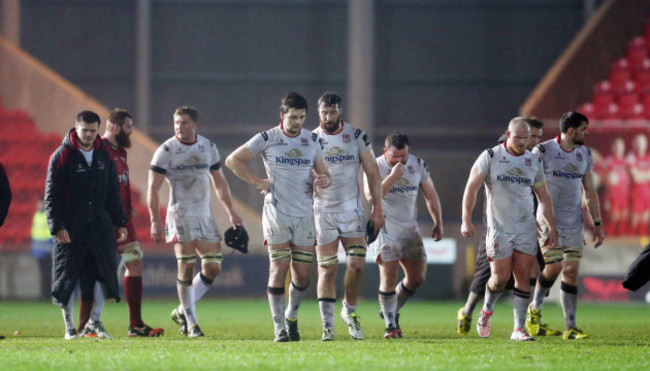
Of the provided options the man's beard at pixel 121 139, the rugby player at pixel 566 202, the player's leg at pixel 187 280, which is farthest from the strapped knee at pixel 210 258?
the rugby player at pixel 566 202

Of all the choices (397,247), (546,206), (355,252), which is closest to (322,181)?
(355,252)

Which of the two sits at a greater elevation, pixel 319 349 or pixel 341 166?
pixel 341 166

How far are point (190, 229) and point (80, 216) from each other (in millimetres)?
1284

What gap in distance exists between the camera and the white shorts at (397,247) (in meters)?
12.4

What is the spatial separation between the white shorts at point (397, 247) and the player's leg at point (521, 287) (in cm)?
141

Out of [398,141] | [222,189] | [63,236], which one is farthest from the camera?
[398,141]

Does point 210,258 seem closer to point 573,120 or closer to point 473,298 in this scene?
point 473,298

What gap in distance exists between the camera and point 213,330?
537 inches

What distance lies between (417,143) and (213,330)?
19839mm

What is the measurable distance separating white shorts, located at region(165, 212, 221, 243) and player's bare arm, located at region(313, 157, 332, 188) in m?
1.84

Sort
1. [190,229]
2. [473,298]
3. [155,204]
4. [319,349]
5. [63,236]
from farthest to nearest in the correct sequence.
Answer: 1. [473,298]
2. [190,229]
3. [155,204]
4. [63,236]
5. [319,349]

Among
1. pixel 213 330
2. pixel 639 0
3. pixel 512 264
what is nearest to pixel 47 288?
pixel 213 330

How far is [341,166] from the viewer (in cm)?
1133

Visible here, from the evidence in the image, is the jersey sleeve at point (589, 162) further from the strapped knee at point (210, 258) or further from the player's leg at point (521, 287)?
the strapped knee at point (210, 258)
